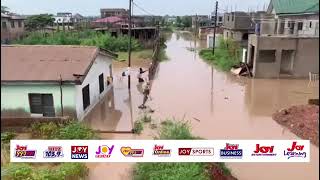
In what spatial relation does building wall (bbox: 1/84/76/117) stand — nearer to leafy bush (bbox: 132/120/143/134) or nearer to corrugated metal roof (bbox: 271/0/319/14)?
leafy bush (bbox: 132/120/143/134)

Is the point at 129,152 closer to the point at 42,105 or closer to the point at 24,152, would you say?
the point at 24,152

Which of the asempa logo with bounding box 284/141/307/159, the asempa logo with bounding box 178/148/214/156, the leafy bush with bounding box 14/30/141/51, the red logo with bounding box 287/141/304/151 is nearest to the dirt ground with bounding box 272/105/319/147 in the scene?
the asempa logo with bounding box 284/141/307/159


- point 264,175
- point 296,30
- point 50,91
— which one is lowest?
point 264,175

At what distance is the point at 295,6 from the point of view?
2494 cm

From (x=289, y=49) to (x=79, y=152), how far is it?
1793cm

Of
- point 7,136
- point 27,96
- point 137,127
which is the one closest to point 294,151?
point 137,127

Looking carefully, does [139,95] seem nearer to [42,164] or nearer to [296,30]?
[42,164]

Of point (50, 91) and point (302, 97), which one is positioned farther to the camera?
point (302, 97)

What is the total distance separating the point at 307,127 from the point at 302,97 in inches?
225

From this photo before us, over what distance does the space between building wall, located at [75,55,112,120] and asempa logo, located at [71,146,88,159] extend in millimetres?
5976

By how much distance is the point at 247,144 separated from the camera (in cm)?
615

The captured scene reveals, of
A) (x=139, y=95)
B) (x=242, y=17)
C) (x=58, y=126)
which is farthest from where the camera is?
(x=242, y=17)

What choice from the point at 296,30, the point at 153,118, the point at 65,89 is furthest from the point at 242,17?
the point at 65,89

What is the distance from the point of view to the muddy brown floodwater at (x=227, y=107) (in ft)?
28.8
